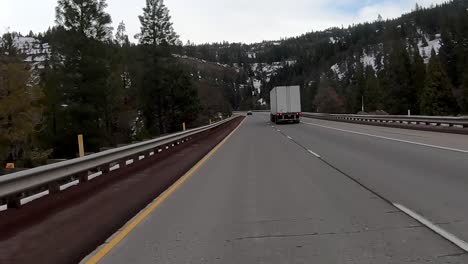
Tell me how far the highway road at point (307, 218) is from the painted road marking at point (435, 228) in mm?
15

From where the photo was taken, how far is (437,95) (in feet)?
243

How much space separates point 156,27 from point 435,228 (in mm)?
51738

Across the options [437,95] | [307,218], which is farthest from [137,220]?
[437,95]

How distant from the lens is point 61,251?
20.5 feet

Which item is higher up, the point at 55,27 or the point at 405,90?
the point at 55,27

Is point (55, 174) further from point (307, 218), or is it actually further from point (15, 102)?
point (15, 102)

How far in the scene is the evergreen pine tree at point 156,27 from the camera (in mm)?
55375

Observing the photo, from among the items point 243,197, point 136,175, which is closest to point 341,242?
point 243,197

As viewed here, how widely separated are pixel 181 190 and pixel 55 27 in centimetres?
3466

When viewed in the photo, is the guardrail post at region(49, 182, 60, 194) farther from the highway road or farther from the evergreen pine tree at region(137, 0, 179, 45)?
the evergreen pine tree at region(137, 0, 179, 45)

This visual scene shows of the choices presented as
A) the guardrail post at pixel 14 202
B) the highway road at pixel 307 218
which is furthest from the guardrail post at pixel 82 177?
the guardrail post at pixel 14 202

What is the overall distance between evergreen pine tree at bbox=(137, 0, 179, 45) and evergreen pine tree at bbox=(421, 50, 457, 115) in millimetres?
39197

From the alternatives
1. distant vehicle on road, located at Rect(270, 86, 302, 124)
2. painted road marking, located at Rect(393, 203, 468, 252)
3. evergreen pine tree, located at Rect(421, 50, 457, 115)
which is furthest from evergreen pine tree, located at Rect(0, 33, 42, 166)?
evergreen pine tree, located at Rect(421, 50, 457, 115)

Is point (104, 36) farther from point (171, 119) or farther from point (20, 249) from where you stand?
point (20, 249)
